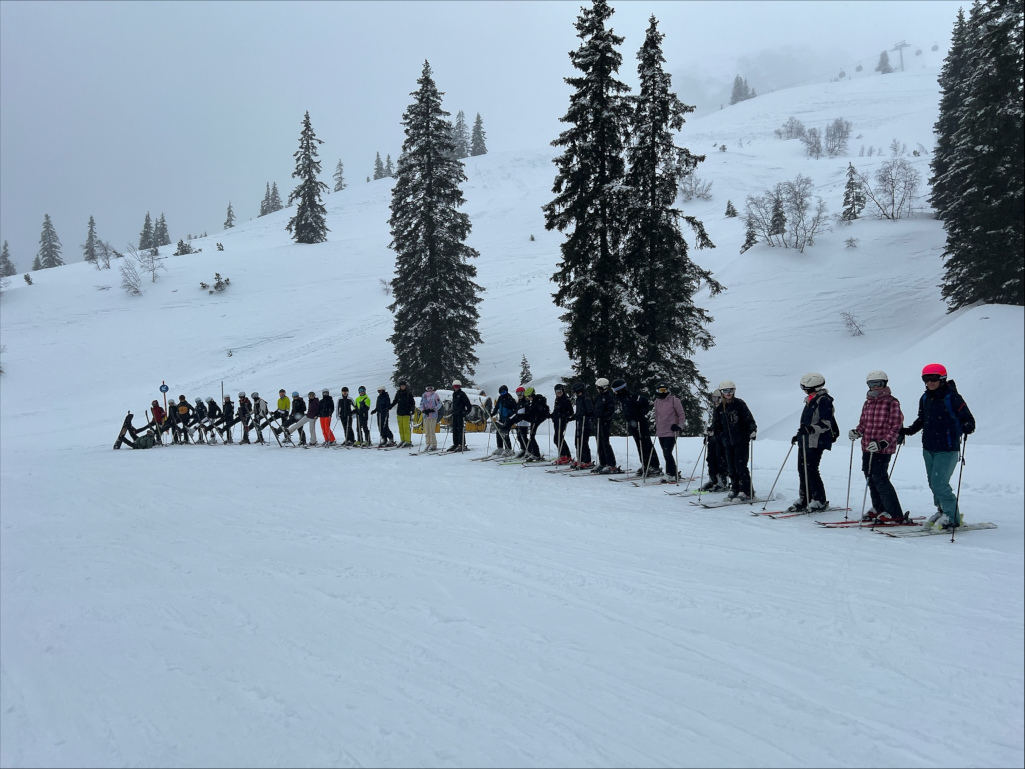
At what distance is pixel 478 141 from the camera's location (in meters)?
112

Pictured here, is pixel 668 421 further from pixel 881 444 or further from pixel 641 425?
pixel 881 444

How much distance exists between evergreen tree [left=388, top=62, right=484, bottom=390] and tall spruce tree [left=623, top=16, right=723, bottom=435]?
10444 mm

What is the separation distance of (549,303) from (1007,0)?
1004 inches

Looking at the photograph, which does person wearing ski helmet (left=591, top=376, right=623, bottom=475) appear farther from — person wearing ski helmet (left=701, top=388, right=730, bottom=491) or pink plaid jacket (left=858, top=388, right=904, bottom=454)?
pink plaid jacket (left=858, top=388, right=904, bottom=454)

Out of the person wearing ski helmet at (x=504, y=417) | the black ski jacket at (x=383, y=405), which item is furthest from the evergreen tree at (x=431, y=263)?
the person wearing ski helmet at (x=504, y=417)

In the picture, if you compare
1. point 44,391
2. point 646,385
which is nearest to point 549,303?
point 646,385

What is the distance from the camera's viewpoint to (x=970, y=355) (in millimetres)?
19594

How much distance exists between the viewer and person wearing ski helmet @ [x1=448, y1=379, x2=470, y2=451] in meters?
17.1

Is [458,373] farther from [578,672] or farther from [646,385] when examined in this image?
[578,672]

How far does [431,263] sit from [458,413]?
12.7m

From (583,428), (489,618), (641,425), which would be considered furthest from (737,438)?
(489,618)

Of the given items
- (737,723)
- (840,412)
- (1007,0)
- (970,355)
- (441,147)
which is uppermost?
(1007,0)

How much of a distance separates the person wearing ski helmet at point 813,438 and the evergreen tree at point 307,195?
6189 cm

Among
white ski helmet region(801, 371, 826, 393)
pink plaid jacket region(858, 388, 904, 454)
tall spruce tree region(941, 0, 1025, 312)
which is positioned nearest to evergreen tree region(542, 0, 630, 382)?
white ski helmet region(801, 371, 826, 393)
